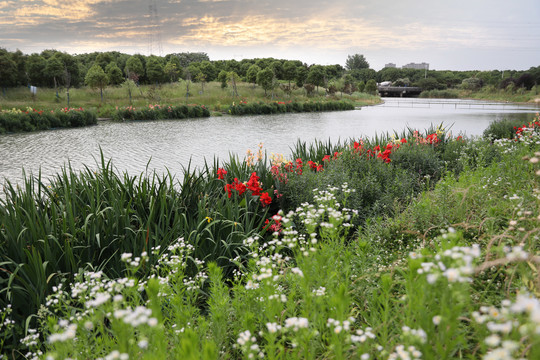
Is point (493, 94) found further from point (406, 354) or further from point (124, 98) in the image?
point (406, 354)

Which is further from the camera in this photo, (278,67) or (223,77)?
(278,67)

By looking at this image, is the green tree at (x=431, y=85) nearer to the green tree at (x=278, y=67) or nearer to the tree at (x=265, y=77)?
the green tree at (x=278, y=67)

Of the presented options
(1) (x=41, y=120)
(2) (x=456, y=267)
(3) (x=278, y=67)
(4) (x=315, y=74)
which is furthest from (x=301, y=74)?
(2) (x=456, y=267)

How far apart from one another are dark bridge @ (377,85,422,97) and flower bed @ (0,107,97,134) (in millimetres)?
85473

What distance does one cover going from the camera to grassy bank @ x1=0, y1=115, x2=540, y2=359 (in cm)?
123

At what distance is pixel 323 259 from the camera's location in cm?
183

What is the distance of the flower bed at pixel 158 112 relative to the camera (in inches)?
813

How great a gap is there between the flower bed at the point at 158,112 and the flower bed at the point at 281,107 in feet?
8.84

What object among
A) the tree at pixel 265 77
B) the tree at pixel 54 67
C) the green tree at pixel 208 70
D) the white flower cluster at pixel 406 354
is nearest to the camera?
the white flower cluster at pixel 406 354

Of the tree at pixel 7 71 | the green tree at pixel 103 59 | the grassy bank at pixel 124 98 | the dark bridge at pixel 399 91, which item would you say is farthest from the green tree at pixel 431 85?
the tree at pixel 7 71

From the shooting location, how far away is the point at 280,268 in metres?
2.80

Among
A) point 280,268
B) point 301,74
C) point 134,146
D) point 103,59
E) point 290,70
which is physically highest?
point 103,59

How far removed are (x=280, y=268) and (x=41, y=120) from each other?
17.8 m

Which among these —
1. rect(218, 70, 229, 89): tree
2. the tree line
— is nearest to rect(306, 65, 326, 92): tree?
the tree line
